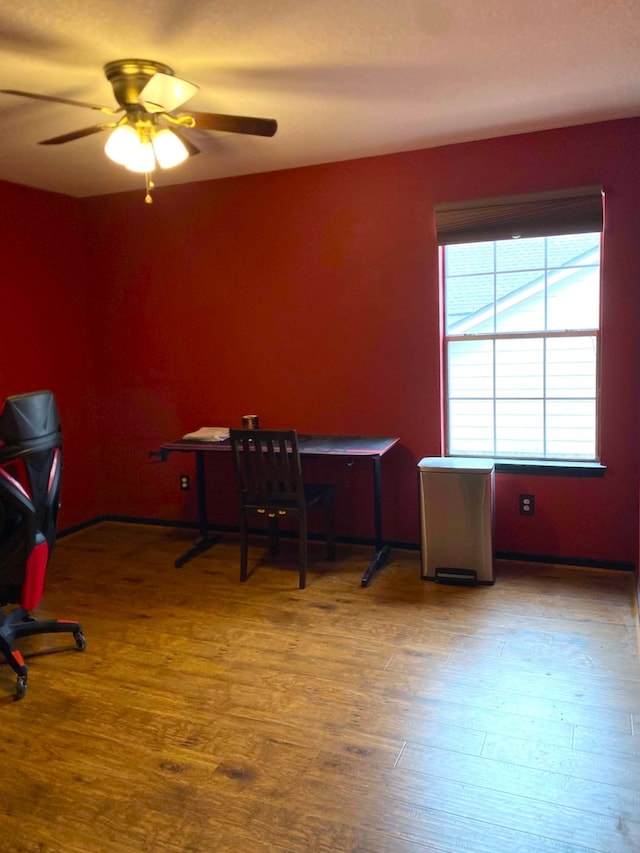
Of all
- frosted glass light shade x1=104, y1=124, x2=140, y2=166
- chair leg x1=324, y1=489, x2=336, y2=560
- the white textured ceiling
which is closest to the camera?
the white textured ceiling

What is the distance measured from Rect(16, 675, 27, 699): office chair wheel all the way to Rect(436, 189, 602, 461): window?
8.54ft

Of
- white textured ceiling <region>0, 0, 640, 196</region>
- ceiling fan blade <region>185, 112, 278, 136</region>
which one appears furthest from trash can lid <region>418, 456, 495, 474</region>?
ceiling fan blade <region>185, 112, 278, 136</region>

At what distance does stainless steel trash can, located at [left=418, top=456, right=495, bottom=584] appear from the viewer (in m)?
3.42

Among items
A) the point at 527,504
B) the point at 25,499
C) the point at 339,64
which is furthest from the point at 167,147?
the point at 527,504

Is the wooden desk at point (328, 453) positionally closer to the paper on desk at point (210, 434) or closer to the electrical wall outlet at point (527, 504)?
the paper on desk at point (210, 434)

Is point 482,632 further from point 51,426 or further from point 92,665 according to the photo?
point 51,426

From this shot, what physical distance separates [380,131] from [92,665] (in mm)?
2990

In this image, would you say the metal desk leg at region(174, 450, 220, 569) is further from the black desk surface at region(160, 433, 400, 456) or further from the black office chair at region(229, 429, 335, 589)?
the black office chair at region(229, 429, 335, 589)

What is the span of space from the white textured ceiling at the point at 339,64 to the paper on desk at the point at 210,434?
1.70 m

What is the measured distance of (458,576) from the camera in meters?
3.47

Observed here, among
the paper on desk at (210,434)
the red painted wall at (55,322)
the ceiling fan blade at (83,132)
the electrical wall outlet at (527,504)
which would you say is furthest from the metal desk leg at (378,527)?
the red painted wall at (55,322)

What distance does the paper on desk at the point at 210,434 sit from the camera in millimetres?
4023

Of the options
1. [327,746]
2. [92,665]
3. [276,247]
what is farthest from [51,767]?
[276,247]

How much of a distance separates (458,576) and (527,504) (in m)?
0.62
